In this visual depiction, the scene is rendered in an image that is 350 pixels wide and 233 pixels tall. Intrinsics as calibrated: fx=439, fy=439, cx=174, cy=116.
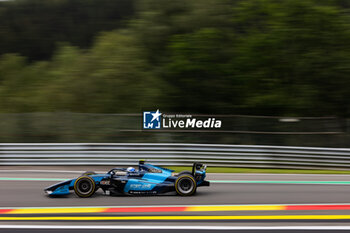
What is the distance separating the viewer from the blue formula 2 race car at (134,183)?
30.8 feet

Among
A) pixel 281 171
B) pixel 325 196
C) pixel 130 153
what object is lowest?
pixel 325 196

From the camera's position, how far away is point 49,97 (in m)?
21.4

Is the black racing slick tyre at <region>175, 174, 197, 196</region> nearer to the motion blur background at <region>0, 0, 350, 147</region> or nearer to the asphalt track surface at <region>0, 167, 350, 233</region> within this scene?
the asphalt track surface at <region>0, 167, 350, 233</region>

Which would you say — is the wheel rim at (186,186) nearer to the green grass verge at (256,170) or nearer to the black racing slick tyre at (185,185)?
the black racing slick tyre at (185,185)

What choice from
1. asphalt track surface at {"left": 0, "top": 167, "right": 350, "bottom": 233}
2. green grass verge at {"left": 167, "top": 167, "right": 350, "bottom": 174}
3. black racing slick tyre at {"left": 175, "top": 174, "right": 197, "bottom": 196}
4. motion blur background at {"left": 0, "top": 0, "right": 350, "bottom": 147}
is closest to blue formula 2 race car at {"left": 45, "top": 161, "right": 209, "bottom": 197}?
black racing slick tyre at {"left": 175, "top": 174, "right": 197, "bottom": 196}

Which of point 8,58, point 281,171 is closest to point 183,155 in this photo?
point 281,171

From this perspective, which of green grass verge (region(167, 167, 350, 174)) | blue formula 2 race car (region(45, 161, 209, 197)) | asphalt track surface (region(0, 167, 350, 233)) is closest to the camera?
asphalt track surface (region(0, 167, 350, 233))

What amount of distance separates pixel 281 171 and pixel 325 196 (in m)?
4.51

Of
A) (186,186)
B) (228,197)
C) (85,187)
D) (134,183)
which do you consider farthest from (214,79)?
(85,187)

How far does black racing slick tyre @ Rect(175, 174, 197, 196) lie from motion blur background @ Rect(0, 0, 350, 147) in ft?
19.1

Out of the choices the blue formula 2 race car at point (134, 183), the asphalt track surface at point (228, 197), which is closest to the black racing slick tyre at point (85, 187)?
the blue formula 2 race car at point (134, 183)

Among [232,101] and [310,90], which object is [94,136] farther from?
[310,90]

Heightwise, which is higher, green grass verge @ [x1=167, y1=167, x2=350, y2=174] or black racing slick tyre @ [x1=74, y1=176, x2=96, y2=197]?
green grass verge @ [x1=167, y1=167, x2=350, y2=174]

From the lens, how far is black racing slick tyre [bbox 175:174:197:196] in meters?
9.40
